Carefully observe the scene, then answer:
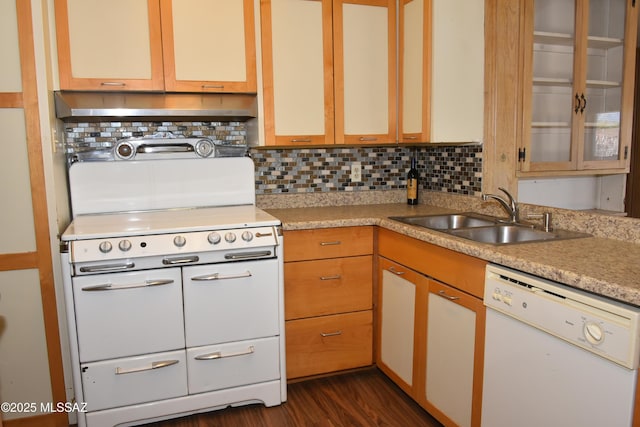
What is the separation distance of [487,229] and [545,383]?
2.92 feet

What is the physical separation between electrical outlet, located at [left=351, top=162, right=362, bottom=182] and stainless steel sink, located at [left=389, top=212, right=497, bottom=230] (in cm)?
64

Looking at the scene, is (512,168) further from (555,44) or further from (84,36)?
(84,36)

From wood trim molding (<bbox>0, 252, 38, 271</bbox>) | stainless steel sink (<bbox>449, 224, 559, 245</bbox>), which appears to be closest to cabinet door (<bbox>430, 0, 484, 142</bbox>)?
stainless steel sink (<bbox>449, 224, 559, 245</bbox>)

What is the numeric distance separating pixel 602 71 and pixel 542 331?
146 centimetres

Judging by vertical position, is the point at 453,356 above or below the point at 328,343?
above

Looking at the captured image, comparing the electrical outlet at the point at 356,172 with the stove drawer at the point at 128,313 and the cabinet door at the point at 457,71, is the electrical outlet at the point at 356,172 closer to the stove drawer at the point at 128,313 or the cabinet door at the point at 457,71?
the cabinet door at the point at 457,71

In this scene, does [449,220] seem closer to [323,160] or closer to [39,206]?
[323,160]

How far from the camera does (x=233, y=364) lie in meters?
2.23

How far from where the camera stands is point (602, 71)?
226cm

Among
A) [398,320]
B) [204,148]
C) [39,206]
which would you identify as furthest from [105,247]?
[398,320]

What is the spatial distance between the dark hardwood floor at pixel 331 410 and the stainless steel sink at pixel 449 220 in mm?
869

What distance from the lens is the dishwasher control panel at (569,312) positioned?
1.21 metres

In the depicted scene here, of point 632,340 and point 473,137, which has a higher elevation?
point 473,137

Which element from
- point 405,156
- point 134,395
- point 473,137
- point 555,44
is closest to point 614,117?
point 555,44
